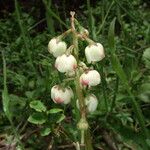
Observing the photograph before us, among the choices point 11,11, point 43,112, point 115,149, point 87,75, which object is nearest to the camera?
point 87,75

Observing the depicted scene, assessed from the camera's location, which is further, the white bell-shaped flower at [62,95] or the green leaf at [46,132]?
the green leaf at [46,132]

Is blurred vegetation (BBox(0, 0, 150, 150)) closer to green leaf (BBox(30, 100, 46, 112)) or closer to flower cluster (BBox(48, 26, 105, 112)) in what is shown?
green leaf (BBox(30, 100, 46, 112))

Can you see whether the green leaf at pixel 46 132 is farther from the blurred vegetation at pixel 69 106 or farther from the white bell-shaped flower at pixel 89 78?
the white bell-shaped flower at pixel 89 78

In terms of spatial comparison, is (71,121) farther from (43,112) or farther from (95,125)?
(43,112)

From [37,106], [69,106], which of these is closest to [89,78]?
[37,106]

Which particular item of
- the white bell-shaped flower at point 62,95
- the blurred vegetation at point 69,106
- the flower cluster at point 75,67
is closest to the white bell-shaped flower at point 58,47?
the flower cluster at point 75,67

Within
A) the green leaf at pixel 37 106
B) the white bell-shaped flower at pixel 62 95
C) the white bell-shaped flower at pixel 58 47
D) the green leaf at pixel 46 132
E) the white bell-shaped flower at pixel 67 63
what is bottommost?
the green leaf at pixel 46 132

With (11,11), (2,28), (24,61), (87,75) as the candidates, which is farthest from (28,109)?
(11,11)

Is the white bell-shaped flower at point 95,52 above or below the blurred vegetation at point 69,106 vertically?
above

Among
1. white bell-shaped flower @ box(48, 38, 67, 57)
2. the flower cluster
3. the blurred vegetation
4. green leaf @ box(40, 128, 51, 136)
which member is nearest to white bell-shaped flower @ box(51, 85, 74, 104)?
the flower cluster
